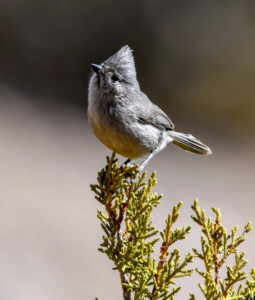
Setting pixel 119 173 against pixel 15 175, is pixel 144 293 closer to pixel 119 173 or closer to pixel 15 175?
pixel 119 173

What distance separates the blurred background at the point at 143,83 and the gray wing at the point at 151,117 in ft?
13.5

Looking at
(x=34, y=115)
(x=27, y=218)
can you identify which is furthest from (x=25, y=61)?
(x=27, y=218)

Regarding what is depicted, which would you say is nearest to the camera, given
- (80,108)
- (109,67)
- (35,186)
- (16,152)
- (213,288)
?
(213,288)

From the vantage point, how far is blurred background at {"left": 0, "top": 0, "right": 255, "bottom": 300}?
839 centimetres

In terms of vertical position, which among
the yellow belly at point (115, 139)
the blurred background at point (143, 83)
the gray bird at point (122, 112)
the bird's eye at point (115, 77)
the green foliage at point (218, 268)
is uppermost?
the blurred background at point (143, 83)

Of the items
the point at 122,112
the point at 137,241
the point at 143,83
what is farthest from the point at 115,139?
the point at 143,83

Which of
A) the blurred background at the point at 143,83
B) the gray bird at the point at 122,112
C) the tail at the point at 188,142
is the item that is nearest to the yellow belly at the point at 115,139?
the gray bird at the point at 122,112

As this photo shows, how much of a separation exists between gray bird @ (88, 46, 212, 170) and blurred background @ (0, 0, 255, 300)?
4411 mm

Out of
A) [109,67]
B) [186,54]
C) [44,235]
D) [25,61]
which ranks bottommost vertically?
[44,235]

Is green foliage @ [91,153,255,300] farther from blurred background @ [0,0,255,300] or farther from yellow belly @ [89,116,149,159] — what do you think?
blurred background @ [0,0,255,300]

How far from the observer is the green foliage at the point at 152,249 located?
7.00 feet

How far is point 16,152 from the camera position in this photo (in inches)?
330

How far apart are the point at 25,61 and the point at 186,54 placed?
2716 millimetres

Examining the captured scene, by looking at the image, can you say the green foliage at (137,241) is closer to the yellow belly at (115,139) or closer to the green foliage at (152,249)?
the green foliage at (152,249)
